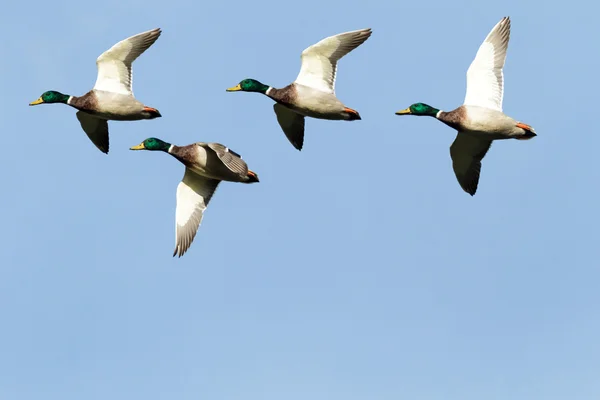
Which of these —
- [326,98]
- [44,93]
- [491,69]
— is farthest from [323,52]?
[44,93]

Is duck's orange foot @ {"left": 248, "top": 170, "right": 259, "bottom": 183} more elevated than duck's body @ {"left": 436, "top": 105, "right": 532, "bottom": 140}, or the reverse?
duck's body @ {"left": 436, "top": 105, "right": 532, "bottom": 140}

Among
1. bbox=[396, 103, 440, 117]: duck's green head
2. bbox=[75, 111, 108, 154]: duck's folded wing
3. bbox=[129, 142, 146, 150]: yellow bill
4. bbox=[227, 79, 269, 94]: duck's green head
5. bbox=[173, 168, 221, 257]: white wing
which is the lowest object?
bbox=[173, 168, 221, 257]: white wing

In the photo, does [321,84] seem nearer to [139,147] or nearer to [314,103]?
[314,103]

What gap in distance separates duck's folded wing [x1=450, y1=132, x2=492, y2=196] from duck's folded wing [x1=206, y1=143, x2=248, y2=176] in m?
4.42

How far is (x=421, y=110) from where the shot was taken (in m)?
37.9

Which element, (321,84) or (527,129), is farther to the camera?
(321,84)

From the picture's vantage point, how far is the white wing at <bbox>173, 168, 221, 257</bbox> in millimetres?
37906

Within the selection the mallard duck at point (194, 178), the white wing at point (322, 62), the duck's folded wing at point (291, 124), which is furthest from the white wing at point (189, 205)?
the white wing at point (322, 62)

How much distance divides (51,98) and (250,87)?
4194 mm

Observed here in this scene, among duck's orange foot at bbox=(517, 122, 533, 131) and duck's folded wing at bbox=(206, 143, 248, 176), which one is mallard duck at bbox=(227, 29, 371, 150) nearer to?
duck's folded wing at bbox=(206, 143, 248, 176)

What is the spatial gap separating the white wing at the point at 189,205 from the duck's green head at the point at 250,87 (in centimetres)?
244

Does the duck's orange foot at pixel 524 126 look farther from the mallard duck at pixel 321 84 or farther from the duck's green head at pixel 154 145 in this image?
the duck's green head at pixel 154 145

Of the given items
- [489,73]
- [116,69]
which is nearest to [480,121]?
[489,73]

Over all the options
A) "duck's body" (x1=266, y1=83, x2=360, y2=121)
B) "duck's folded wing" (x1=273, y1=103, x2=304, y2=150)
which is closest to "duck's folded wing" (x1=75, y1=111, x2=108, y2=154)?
"duck's folded wing" (x1=273, y1=103, x2=304, y2=150)
